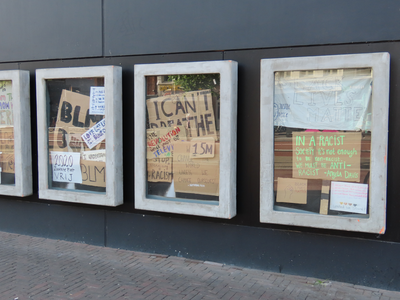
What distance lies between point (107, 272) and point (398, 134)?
385cm

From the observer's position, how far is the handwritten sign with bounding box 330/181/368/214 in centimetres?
463

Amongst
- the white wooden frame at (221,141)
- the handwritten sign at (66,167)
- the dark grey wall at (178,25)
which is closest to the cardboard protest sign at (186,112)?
the white wooden frame at (221,141)

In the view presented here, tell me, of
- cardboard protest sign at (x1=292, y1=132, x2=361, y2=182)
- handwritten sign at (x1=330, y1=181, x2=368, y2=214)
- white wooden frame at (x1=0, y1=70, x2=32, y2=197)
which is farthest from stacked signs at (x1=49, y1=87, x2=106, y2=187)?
handwritten sign at (x1=330, y1=181, x2=368, y2=214)

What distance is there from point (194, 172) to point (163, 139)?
0.63m

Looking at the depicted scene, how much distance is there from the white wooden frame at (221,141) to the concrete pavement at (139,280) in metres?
0.73

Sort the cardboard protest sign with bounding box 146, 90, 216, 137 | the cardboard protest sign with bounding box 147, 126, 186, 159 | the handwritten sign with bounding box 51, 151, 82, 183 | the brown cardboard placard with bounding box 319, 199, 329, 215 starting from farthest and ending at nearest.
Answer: the handwritten sign with bounding box 51, 151, 82, 183, the cardboard protest sign with bounding box 147, 126, 186, 159, the cardboard protest sign with bounding box 146, 90, 216, 137, the brown cardboard placard with bounding box 319, 199, 329, 215

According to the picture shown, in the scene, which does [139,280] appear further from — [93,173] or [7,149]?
[7,149]

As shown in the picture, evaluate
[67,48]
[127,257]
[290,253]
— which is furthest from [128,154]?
[290,253]

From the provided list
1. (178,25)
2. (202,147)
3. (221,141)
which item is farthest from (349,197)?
(178,25)

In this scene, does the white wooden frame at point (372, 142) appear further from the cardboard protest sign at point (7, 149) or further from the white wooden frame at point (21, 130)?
the cardboard protest sign at point (7, 149)

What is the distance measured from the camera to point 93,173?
605 centimetres

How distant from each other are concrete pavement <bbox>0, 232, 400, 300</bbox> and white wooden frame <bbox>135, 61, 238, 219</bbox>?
735 millimetres

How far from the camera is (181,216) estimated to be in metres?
5.65

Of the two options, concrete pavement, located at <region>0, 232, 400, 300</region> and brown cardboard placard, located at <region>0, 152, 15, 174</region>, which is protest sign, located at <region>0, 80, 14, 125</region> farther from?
concrete pavement, located at <region>0, 232, 400, 300</region>
